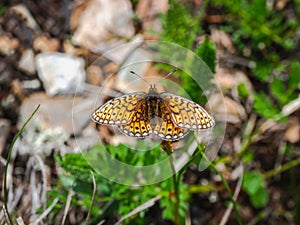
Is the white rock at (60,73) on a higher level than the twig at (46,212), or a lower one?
higher

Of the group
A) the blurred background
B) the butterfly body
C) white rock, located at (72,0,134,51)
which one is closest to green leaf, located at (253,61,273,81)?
the blurred background

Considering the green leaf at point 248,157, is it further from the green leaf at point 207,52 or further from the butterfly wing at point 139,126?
the butterfly wing at point 139,126

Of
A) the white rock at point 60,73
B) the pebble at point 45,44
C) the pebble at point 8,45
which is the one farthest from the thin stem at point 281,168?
the pebble at point 8,45

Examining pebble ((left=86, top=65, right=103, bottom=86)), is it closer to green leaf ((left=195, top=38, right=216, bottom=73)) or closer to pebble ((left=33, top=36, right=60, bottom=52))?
pebble ((left=33, top=36, right=60, bottom=52))

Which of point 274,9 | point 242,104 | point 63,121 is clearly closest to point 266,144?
point 242,104

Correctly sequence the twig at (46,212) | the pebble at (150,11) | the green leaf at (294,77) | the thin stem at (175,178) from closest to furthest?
the thin stem at (175,178)
the twig at (46,212)
the green leaf at (294,77)
the pebble at (150,11)

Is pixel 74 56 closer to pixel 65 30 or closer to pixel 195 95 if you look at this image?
pixel 65 30

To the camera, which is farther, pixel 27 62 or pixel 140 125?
pixel 27 62
